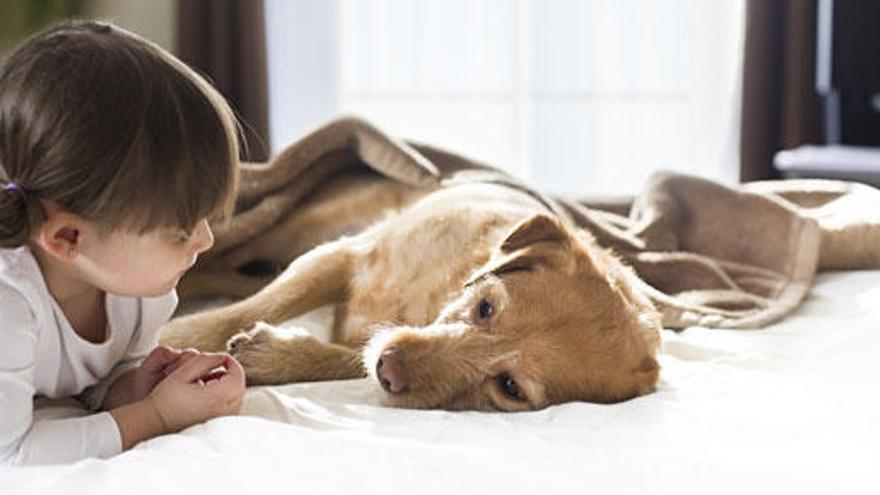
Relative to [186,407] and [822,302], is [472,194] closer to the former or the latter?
[822,302]

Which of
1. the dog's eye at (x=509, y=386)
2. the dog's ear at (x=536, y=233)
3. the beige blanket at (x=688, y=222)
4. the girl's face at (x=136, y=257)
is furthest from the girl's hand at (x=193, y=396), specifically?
the beige blanket at (x=688, y=222)

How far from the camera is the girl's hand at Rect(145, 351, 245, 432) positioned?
5.04ft

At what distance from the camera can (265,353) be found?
193 cm

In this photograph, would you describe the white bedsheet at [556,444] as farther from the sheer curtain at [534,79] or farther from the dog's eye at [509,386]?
the sheer curtain at [534,79]

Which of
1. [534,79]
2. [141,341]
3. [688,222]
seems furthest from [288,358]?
[534,79]

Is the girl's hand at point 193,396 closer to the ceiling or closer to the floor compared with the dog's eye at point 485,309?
closer to the floor

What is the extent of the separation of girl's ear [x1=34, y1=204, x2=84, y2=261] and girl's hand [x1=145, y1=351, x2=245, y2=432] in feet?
0.64

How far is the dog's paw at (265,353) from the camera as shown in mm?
1912

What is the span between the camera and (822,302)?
2385mm

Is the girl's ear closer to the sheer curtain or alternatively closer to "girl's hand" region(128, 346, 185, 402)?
"girl's hand" region(128, 346, 185, 402)

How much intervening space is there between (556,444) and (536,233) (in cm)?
46

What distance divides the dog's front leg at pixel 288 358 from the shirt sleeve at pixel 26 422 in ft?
1.46

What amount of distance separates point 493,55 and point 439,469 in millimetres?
3943

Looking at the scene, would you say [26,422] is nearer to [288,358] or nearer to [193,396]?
[193,396]
